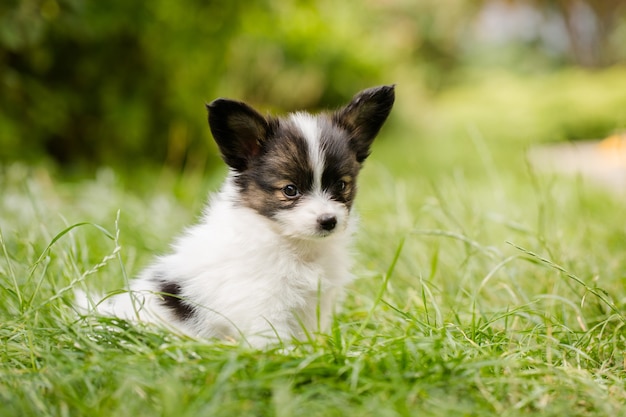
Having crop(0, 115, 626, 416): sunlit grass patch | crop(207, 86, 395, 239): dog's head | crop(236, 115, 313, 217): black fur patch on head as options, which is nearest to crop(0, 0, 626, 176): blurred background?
crop(0, 115, 626, 416): sunlit grass patch

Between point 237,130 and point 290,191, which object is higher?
point 237,130

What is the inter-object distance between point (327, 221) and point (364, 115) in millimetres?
676

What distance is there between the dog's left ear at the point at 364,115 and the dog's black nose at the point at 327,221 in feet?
1.65

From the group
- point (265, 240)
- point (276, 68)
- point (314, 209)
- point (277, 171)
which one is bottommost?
point (265, 240)

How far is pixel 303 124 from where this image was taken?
3.12 meters

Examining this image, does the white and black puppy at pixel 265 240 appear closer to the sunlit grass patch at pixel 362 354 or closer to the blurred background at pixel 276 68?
the sunlit grass patch at pixel 362 354

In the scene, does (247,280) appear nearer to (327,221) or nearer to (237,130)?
(327,221)

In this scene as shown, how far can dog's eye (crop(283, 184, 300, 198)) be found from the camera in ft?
9.86

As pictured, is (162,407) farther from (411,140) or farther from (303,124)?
(411,140)

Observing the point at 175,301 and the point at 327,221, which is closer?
the point at 327,221

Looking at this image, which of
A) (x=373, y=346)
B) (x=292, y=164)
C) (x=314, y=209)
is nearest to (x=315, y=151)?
(x=292, y=164)

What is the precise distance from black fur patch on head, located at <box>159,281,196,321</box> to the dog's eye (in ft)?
2.14

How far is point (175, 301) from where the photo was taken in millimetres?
3043

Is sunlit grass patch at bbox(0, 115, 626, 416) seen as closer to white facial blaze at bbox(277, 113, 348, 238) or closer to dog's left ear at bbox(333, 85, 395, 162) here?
white facial blaze at bbox(277, 113, 348, 238)
